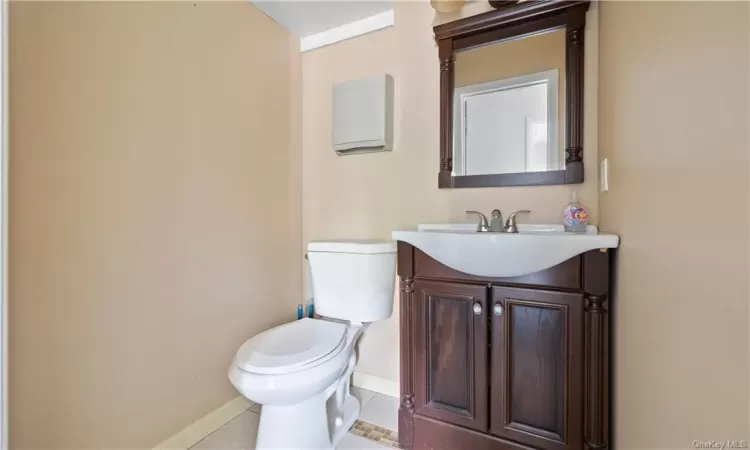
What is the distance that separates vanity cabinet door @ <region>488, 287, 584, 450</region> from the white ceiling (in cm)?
151

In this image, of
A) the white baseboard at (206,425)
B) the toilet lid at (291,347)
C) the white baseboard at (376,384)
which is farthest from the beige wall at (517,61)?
the white baseboard at (206,425)

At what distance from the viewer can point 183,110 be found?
133cm

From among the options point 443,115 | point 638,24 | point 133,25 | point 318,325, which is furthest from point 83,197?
point 638,24

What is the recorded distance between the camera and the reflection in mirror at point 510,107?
135 cm

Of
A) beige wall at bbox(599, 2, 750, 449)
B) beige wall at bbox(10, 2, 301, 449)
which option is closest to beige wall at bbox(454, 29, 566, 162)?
beige wall at bbox(599, 2, 750, 449)

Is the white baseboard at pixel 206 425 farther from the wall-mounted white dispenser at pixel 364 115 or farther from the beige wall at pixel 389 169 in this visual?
the wall-mounted white dispenser at pixel 364 115

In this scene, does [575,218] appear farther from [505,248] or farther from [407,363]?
[407,363]

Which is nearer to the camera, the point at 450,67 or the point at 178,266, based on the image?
the point at 178,266

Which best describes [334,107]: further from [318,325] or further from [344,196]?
[318,325]

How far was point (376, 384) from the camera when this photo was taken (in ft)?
5.67

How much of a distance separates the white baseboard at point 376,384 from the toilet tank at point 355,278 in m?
0.44

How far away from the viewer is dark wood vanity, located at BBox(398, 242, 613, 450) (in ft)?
3.33

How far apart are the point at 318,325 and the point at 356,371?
0.49m

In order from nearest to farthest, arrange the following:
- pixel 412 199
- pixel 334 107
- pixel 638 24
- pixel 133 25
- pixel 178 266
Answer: pixel 638 24 < pixel 133 25 < pixel 178 266 < pixel 412 199 < pixel 334 107
